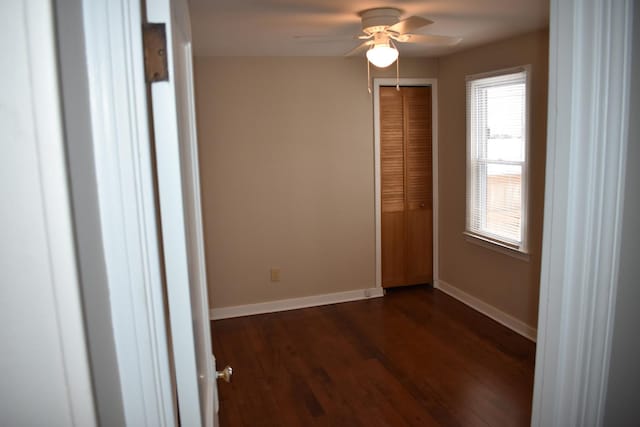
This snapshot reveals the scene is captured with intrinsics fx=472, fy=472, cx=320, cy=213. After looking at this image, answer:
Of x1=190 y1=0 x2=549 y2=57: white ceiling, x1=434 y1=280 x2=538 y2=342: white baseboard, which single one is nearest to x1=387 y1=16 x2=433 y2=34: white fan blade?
x1=190 y1=0 x2=549 y2=57: white ceiling

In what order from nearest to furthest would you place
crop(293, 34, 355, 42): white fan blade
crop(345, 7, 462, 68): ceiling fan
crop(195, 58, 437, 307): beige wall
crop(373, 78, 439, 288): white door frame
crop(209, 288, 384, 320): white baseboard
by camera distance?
1. crop(345, 7, 462, 68): ceiling fan
2. crop(293, 34, 355, 42): white fan blade
3. crop(195, 58, 437, 307): beige wall
4. crop(209, 288, 384, 320): white baseboard
5. crop(373, 78, 439, 288): white door frame

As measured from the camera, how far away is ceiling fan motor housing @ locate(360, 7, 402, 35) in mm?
2789

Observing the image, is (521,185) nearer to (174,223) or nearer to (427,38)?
(427,38)

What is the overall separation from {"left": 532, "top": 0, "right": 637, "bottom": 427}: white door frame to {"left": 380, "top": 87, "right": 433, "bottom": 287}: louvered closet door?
3913 mm

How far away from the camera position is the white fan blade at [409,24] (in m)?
2.62

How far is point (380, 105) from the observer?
4.86 meters

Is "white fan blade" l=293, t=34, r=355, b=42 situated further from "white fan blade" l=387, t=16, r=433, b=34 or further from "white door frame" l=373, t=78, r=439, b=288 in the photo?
"white door frame" l=373, t=78, r=439, b=288

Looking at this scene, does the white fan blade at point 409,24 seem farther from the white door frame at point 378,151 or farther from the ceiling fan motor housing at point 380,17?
the white door frame at point 378,151

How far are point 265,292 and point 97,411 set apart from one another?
157 inches

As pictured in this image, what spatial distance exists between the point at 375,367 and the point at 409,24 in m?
2.42

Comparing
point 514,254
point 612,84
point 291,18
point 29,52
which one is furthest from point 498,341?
point 29,52

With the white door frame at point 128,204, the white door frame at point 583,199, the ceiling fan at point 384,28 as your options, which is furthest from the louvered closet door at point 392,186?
the white door frame at point 128,204

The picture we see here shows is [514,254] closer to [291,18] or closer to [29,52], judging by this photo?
[291,18]

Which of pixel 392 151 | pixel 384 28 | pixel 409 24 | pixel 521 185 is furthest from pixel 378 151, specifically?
pixel 409 24
